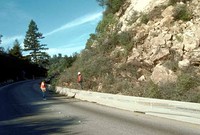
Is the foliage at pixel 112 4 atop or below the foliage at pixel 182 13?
atop

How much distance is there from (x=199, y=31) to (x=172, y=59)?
2.35m

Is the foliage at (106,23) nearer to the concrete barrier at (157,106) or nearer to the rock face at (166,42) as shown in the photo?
the rock face at (166,42)

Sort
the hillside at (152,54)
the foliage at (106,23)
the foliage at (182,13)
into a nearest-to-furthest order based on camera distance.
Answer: the hillside at (152,54), the foliage at (182,13), the foliage at (106,23)

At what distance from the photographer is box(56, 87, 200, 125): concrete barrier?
1248 cm

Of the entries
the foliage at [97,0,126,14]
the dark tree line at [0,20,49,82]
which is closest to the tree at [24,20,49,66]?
the dark tree line at [0,20,49,82]

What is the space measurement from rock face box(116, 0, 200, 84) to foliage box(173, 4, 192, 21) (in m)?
0.26

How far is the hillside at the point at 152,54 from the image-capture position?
1858 cm

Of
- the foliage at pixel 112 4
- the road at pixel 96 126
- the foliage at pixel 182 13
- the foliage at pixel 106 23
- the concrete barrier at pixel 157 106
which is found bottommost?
the road at pixel 96 126

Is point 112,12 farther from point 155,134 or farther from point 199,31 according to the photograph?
point 155,134

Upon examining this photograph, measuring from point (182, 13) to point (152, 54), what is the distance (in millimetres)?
3474

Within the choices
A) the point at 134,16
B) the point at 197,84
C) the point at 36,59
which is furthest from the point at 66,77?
the point at 36,59

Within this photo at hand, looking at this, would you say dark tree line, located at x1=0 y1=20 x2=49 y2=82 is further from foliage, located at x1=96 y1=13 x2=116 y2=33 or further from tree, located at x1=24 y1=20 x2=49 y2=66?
foliage, located at x1=96 y1=13 x2=116 y2=33

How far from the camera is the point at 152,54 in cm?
2444

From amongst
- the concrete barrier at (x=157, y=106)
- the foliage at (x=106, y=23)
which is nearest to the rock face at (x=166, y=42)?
the concrete barrier at (x=157, y=106)
